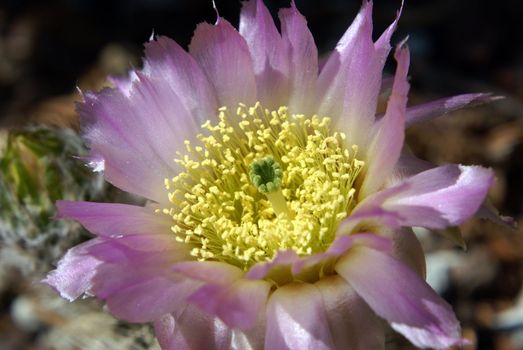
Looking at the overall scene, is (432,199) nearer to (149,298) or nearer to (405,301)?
(405,301)

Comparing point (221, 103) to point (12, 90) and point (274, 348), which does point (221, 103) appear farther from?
point (12, 90)

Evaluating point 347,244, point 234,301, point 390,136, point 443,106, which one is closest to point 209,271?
point 234,301

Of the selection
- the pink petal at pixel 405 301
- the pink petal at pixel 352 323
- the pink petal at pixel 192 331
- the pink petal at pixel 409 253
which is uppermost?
Answer: the pink petal at pixel 409 253

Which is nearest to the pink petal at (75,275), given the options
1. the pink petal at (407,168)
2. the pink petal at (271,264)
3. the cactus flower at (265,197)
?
the cactus flower at (265,197)

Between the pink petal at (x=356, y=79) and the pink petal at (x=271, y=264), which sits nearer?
the pink petal at (x=271, y=264)

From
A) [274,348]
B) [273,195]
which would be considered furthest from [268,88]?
[274,348]

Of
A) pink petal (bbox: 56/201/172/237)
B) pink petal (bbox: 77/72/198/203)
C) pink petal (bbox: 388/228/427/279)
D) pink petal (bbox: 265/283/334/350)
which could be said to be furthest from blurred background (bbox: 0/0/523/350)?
pink petal (bbox: 388/228/427/279)

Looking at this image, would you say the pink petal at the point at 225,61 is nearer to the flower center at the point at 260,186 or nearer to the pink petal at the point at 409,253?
the flower center at the point at 260,186
